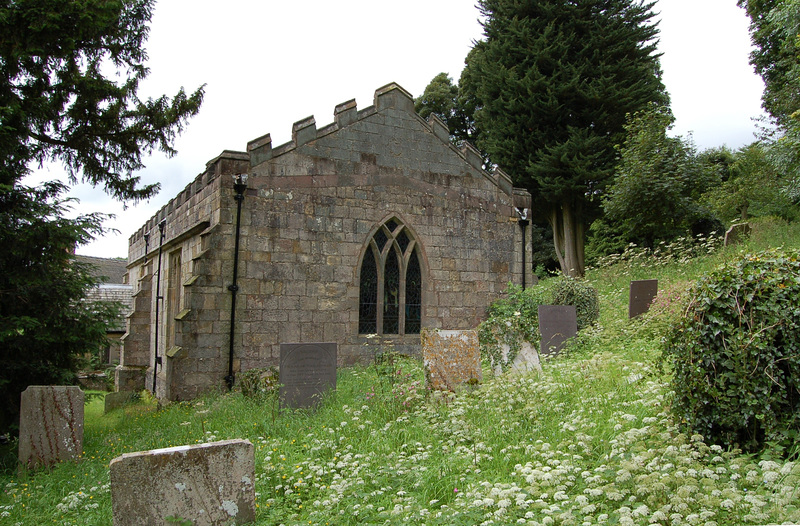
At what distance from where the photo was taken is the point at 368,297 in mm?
12242

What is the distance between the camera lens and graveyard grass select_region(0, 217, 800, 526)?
3564 millimetres

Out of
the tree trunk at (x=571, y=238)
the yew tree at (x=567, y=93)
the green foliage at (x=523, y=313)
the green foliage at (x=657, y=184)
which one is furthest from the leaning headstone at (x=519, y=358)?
the tree trunk at (x=571, y=238)

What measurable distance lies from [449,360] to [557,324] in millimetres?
3348

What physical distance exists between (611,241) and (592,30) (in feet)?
28.7

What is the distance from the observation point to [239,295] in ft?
35.5

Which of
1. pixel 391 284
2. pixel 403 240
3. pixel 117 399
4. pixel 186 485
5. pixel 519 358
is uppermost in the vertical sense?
pixel 403 240

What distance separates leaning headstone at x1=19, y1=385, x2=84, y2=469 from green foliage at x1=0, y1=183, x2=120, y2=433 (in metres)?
1.11

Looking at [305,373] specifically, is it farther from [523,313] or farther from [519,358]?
[523,313]

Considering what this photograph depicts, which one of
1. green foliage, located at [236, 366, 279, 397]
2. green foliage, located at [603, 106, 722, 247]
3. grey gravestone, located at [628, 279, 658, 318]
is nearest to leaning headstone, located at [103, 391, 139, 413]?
green foliage, located at [236, 366, 279, 397]

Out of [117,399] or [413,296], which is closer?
[413,296]

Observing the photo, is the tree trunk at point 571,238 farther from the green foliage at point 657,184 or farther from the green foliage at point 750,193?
the green foliage at point 750,193

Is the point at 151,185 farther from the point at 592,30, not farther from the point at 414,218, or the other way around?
the point at 592,30

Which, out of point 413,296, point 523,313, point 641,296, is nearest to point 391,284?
point 413,296

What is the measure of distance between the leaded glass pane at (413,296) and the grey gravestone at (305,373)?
4.36m
